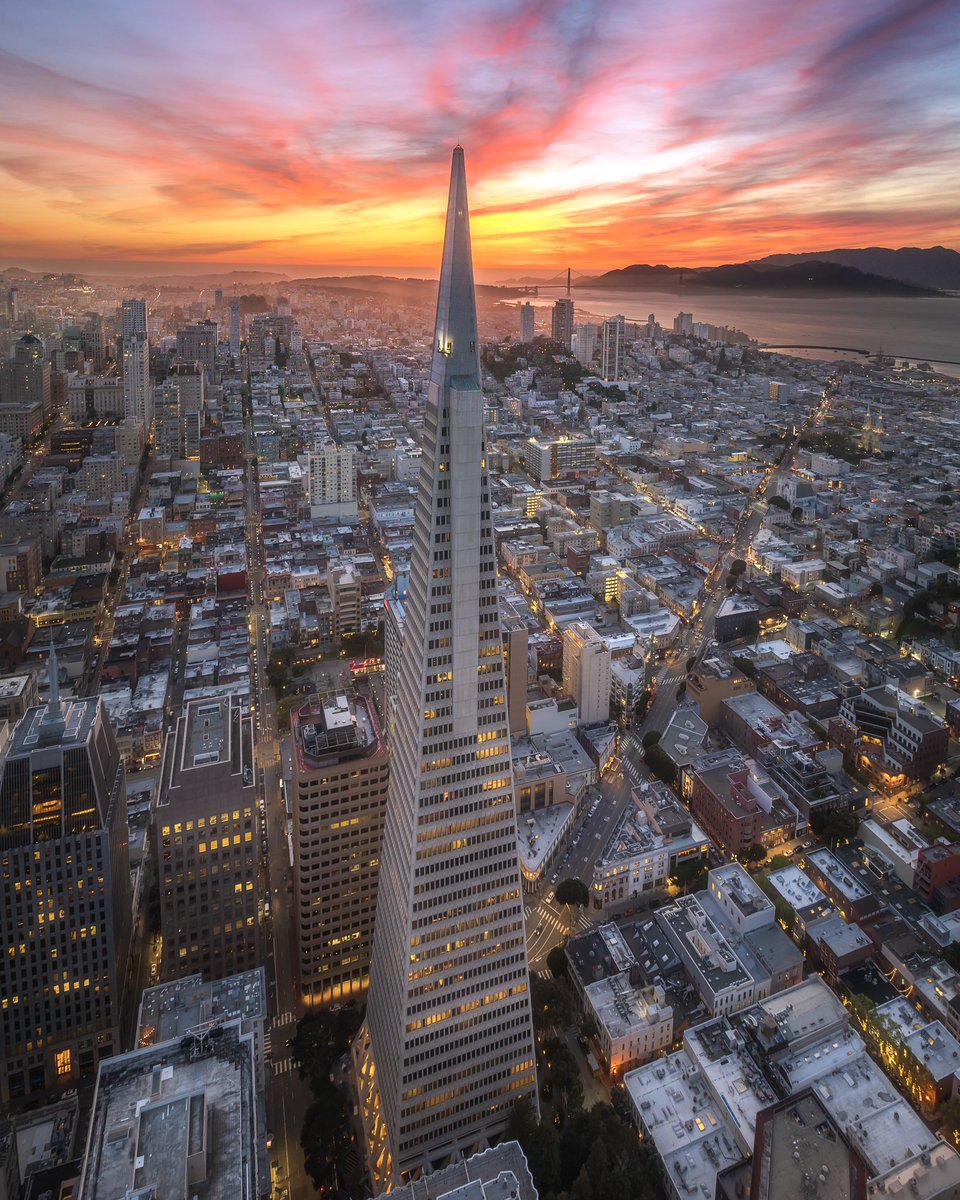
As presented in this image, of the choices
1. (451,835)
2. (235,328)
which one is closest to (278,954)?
(451,835)

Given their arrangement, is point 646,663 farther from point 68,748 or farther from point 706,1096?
point 68,748

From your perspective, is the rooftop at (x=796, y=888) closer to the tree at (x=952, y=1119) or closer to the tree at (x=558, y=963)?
the tree at (x=952, y=1119)

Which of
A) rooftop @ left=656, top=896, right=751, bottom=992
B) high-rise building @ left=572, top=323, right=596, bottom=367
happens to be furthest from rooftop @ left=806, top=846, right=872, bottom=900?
high-rise building @ left=572, top=323, right=596, bottom=367

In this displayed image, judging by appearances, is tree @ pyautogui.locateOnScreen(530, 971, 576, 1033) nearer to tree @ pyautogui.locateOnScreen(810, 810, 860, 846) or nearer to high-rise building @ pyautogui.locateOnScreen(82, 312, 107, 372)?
tree @ pyautogui.locateOnScreen(810, 810, 860, 846)

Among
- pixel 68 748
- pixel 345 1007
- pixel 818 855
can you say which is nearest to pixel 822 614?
pixel 818 855

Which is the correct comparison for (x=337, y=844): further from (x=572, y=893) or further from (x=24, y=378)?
(x=24, y=378)

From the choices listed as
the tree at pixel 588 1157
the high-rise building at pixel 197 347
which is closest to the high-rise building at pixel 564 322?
the high-rise building at pixel 197 347
